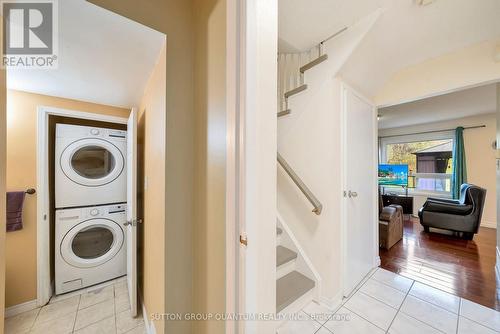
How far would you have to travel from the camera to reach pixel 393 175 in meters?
5.10

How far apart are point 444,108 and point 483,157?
5.68 ft

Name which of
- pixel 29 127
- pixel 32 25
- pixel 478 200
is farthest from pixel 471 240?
pixel 29 127

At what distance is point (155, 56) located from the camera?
114 centimetres

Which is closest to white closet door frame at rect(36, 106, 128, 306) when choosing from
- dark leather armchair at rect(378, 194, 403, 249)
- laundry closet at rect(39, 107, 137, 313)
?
laundry closet at rect(39, 107, 137, 313)

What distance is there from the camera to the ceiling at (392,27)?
1.29 metres

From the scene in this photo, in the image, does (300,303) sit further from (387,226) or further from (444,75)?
(444,75)

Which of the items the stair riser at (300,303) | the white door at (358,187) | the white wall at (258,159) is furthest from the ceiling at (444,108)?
the white wall at (258,159)

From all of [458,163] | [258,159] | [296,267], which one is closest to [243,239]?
[258,159]

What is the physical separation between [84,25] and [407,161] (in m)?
7.01

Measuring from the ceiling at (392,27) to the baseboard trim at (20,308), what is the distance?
10.9ft

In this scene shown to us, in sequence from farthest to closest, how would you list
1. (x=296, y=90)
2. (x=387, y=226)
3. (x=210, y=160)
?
(x=387, y=226) → (x=296, y=90) → (x=210, y=160)

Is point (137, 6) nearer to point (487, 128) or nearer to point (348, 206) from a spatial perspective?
point (348, 206)

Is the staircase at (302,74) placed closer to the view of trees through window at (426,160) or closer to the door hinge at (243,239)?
the door hinge at (243,239)

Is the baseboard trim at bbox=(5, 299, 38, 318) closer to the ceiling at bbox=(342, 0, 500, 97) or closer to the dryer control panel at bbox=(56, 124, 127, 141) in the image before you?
the dryer control panel at bbox=(56, 124, 127, 141)
